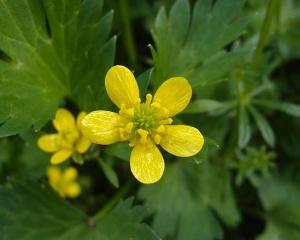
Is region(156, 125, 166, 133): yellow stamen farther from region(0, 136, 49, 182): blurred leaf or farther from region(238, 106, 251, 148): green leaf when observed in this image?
region(0, 136, 49, 182): blurred leaf

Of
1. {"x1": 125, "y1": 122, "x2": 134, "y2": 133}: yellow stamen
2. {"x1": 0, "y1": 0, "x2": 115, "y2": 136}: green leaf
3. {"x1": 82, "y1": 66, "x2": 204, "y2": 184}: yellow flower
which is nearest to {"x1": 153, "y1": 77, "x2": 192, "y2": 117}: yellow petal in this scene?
{"x1": 82, "y1": 66, "x2": 204, "y2": 184}: yellow flower

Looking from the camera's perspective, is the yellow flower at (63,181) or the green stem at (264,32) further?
the yellow flower at (63,181)

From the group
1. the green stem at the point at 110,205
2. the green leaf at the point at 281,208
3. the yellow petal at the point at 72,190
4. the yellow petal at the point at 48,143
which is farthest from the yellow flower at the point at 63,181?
the green leaf at the point at 281,208

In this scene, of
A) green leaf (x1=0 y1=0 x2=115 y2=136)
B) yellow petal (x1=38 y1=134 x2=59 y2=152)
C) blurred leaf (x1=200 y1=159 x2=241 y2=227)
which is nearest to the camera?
green leaf (x1=0 y1=0 x2=115 y2=136)

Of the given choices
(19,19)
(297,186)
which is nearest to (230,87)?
(297,186)

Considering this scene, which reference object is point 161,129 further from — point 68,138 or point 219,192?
point 219,192

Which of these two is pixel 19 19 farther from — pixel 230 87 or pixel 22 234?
pixel 230 87

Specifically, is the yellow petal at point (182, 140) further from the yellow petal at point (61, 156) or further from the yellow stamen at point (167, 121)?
the yellow petal at point (61, 156)
